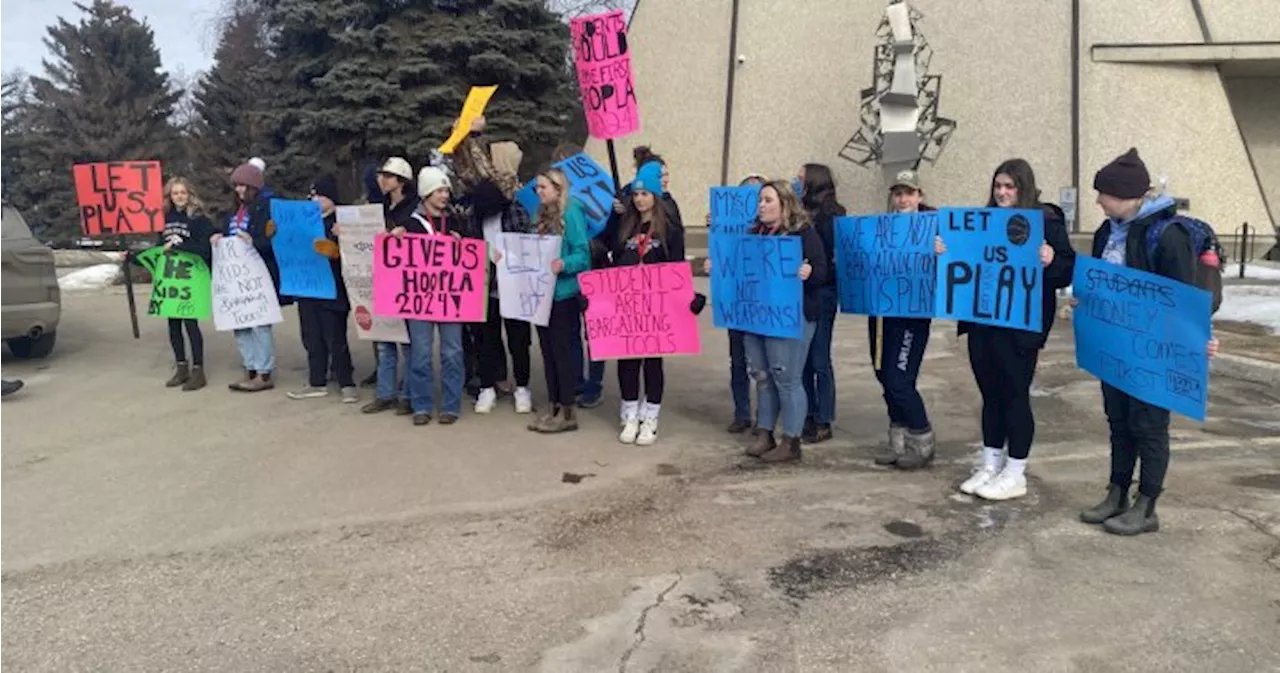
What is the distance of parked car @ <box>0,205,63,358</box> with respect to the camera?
9.30 m

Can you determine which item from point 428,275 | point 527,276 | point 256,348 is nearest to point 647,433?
point 527,276

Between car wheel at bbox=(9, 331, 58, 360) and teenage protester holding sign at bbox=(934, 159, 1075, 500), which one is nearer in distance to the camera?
teenage protester holding sign at bbox=(934, 159, 1075, 500)

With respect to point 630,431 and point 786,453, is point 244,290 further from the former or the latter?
point 786,453

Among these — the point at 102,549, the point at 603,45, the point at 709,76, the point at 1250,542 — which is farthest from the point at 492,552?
the point at 709,76

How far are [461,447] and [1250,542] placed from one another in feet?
15.0

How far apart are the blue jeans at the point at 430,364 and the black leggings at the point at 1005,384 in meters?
3.66

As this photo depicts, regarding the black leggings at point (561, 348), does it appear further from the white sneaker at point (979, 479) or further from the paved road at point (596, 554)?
the white sneaker at point (979, 479)

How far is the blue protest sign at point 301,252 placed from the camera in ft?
25.6

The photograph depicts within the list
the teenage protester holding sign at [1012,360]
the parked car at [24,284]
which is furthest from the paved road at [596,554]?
the parked car at [24,284]

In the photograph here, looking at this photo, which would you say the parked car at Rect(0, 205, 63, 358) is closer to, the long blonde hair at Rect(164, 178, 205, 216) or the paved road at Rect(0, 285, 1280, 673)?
the long blonde hair at Rect(164, 178, 205, 216)

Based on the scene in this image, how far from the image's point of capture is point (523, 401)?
7.49 meters

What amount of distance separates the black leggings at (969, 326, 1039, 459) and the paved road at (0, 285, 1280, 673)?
38 centimetres

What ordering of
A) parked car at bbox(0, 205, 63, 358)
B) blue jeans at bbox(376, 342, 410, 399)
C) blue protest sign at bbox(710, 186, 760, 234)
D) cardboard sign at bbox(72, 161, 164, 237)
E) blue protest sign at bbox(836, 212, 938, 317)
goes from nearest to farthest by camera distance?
blue protest sign at bbox(836, 212, 938, 317)
blue protest sign at bbox(710, 186, 760, 234)
blue jeans at bbox(376, 342, 410, 399)
parked car at bbox(0, 205, 63, 358)
cardboard sign at bbox(72, 161, 164, 237)

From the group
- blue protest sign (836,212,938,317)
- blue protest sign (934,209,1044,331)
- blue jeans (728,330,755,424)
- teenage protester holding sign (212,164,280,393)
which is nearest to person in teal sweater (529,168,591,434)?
blue jeans (728,330,755,424)
